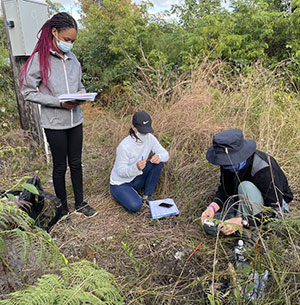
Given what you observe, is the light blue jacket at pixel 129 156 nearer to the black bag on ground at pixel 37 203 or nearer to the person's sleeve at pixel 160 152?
the person's sleeve at pixel 160 152

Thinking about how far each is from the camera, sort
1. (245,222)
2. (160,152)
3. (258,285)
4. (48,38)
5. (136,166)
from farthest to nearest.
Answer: (160,152), (136,166), (48,38), (245,222), (258,285)

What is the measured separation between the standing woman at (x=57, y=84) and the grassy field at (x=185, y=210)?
49 cm

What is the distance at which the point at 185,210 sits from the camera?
255 centimetres

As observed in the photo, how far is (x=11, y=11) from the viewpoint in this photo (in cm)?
315

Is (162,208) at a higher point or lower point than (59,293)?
lower

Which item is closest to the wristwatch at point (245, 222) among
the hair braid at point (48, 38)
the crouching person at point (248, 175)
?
the crouching person at point (248, 175)

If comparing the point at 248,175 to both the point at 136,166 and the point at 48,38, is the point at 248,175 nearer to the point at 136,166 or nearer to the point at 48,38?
the point at 136,166

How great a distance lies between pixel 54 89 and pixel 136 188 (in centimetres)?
127

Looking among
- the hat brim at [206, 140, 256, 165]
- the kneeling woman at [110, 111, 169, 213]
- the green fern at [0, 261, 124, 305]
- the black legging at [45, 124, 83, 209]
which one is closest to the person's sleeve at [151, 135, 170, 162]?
the kneeling woman at [110, 111, 169, 213]

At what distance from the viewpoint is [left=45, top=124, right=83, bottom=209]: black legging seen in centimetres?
226

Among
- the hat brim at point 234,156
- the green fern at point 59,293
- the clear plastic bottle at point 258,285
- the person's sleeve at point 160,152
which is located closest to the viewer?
the green fern at point 59,293

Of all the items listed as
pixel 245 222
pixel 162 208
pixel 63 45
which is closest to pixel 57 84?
pixel 63 45

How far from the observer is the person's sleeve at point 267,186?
188 cm

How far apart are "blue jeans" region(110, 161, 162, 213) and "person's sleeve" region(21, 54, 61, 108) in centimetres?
102
